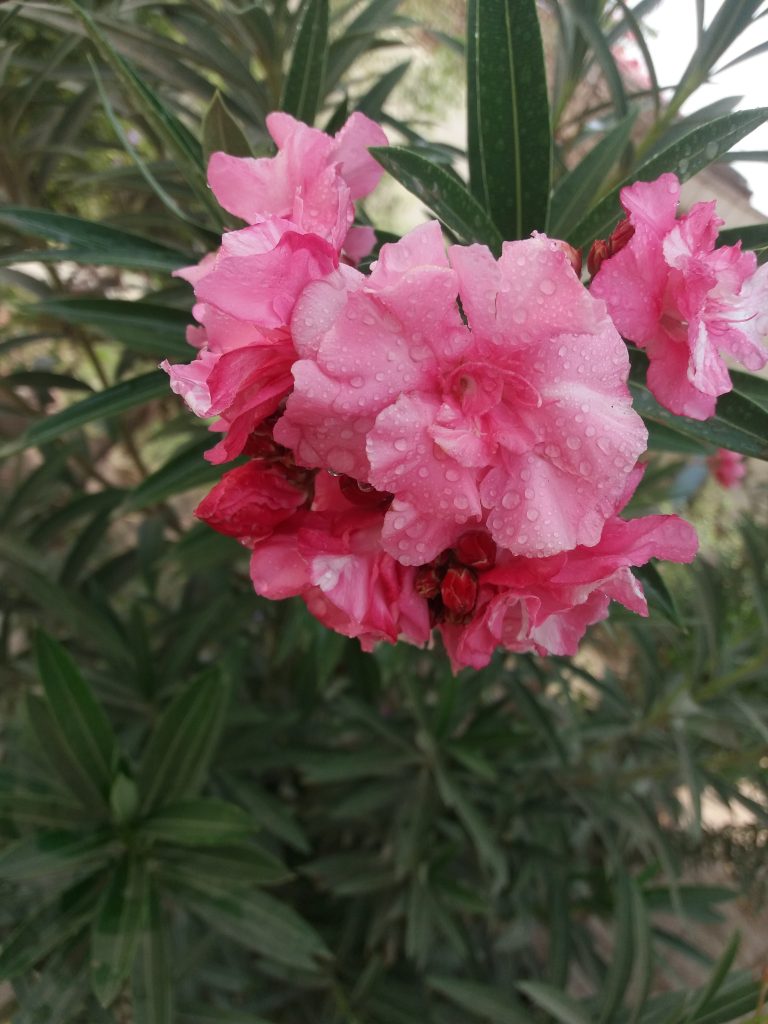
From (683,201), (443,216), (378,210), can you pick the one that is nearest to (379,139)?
(443,216)

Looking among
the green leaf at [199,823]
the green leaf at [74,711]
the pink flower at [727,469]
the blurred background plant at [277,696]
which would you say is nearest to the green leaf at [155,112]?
the blurred background plant at [277,696]

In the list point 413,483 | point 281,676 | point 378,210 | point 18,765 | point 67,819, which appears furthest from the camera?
point 378,210

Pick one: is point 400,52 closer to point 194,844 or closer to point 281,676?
point 281,676

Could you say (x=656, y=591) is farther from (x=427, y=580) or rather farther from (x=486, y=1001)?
(x=486, y=1001)

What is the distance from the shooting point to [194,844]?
907 millimetres

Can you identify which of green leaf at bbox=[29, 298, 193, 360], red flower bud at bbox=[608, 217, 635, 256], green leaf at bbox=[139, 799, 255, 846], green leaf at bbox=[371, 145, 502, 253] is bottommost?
green leaf at bbox=[139, 799, 255, 846]

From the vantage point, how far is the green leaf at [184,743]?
3.04 feet

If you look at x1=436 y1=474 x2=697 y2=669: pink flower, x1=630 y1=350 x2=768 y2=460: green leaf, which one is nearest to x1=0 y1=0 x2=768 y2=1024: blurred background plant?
x1=630 y1=350 x2=768 y2=460: green leaf

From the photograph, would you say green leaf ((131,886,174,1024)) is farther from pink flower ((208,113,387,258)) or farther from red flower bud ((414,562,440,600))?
pink flower ((208,113,387,258))

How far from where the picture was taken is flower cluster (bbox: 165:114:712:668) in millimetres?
389

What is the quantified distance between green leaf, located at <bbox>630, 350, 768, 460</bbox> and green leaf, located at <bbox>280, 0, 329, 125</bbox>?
48 cm

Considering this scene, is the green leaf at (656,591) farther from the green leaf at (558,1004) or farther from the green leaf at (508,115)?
the green leaf at (558,1004)

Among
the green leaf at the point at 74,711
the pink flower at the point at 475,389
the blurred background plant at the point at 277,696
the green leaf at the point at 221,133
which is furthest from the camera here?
the green leaf at the point at 74,711

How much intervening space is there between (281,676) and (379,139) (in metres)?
1.24
